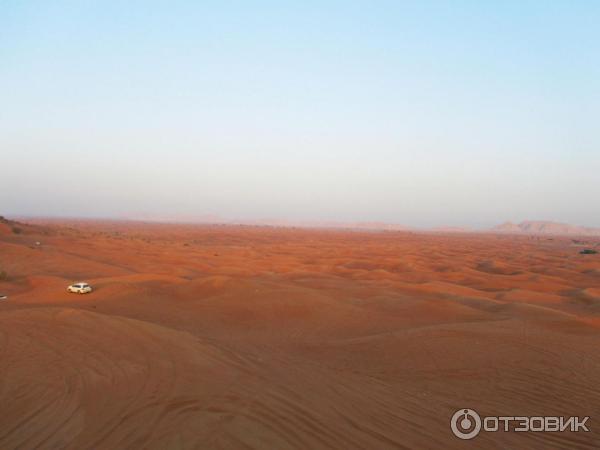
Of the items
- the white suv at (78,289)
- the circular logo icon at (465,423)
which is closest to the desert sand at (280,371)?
the circular logo icon at (465,423)

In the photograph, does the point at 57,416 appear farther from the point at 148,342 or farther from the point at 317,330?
the point at 317,330

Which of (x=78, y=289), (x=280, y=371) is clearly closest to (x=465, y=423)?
(x=280, y=371)

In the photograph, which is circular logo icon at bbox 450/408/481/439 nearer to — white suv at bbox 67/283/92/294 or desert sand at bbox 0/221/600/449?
desert sand at bbox 0/221/600/449

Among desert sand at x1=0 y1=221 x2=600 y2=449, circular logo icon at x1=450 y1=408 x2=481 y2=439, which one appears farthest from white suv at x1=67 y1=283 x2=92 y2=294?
circular logo icon at x1=450 y1=408 x2=481 y2=439

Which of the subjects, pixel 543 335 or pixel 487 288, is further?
pixel 487 288

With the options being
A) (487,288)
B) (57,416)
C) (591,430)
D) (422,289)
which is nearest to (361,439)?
(591,430)

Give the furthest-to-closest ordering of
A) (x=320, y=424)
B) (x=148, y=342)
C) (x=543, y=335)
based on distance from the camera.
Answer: (x=543, y=335)
(x=148, y=342)
(x=320, y=424)

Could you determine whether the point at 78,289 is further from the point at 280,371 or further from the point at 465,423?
the point at 465,423

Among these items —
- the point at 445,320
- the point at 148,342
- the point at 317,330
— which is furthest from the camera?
the point at 445,320
